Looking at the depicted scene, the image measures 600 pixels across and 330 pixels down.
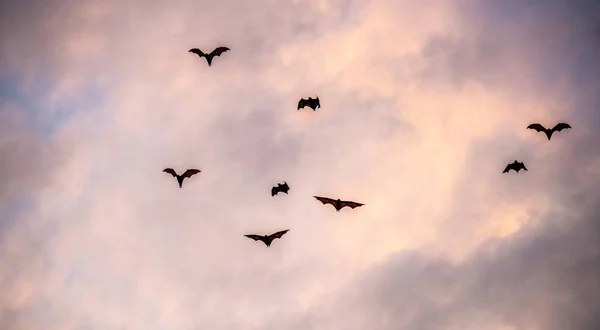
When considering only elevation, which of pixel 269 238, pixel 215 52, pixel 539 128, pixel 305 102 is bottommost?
pixel 269 238

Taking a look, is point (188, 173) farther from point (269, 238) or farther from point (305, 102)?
point (305, 102)

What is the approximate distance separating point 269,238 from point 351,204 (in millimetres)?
7800

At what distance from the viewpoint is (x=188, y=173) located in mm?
41938

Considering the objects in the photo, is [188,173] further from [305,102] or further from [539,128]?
[539,128]

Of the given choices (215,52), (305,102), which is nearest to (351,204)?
(305,102)

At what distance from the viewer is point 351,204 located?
4009cm

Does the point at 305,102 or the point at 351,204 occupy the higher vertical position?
A: the point at 305,102

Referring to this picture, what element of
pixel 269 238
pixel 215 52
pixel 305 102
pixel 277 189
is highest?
pixel 215 52

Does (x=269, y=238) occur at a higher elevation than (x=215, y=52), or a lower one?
lower

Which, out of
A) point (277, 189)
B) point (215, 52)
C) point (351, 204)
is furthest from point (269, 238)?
point (215, 52)

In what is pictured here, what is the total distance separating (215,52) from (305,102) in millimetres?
9160

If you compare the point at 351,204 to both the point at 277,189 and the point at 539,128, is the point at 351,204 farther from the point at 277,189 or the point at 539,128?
the point at 539,128

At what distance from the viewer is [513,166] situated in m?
43.5

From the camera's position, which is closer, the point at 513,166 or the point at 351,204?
the point at 351,204
